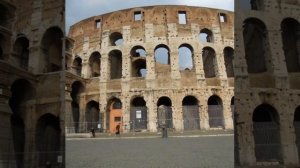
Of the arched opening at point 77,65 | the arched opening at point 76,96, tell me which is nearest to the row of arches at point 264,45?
the arched opening at point 76,96

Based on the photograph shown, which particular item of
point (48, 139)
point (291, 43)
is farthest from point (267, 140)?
point (48, 139)

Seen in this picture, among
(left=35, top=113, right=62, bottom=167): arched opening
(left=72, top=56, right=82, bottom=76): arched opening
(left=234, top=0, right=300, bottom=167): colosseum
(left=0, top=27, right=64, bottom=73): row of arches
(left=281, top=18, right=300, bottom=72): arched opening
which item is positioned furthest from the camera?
(left=72, top=56, right=82, bottom=76): arched opening

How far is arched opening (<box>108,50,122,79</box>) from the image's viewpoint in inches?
1118

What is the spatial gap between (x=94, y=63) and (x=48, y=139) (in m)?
13.9

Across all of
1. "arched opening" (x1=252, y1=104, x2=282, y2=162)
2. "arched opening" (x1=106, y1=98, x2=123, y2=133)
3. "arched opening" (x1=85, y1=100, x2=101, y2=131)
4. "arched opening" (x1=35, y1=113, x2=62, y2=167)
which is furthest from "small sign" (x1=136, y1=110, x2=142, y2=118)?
"arched opening" (x1=252, y1=104, x2=282, y2=162)

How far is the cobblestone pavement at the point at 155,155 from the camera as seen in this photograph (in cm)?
1076

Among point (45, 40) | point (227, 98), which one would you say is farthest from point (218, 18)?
point (45, 40)

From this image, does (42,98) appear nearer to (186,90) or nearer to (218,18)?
(186,90)

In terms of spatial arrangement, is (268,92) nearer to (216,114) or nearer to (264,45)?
(264,45)

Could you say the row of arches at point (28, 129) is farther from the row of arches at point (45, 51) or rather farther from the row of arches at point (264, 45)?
the row of arches at point (264, 45)

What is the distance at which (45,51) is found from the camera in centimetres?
1800

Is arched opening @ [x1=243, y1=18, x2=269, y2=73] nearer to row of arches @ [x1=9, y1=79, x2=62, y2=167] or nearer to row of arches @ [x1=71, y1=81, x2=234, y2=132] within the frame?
row of arches @ [x1=71, y1=81, x2=234, y2=132]

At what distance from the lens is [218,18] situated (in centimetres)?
2834

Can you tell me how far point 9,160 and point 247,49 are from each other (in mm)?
12607
